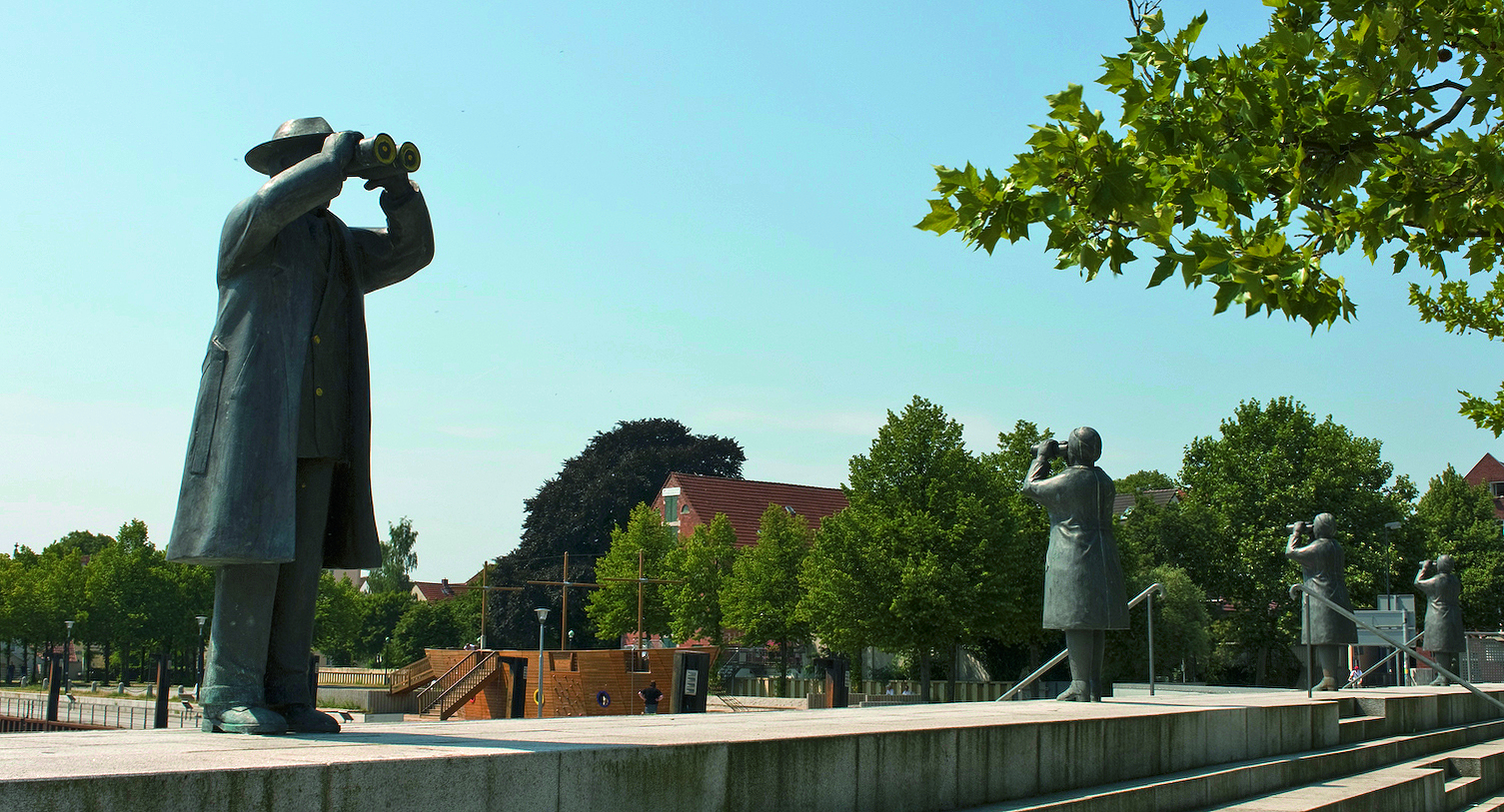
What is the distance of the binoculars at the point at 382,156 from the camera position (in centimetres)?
503

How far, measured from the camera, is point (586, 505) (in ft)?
222

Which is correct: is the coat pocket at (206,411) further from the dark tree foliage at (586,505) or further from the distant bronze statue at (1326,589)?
the dark tree foliage at (586,505)

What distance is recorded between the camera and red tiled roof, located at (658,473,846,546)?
66.1 meters

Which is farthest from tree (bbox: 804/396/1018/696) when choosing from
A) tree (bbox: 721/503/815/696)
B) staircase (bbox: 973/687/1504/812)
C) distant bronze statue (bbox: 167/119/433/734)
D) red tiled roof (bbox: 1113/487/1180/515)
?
distant bronze statue (bbox: 167/119/433/734)

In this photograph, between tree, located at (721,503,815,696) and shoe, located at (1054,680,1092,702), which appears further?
tree, located at (721,503,815,696)

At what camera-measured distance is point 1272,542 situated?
46875 mm

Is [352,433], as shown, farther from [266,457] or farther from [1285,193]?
[1285,193]

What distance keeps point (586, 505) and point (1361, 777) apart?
60.2 metres

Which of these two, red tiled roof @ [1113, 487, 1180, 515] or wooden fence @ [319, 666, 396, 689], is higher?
red tiled roof @ [1113, 487, 1180, 515]

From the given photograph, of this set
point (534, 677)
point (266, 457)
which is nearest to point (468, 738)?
point (266, 457)

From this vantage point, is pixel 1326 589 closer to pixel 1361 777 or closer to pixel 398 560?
pixel 1361 777

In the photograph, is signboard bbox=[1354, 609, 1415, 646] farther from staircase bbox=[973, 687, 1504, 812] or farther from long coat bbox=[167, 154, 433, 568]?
long coat bbox=[167, 154, 433, 568]

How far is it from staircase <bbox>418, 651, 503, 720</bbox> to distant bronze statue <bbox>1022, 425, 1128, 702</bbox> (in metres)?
33.6

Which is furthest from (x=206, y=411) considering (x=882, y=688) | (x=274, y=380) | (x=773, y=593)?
(x=773, y=593)
